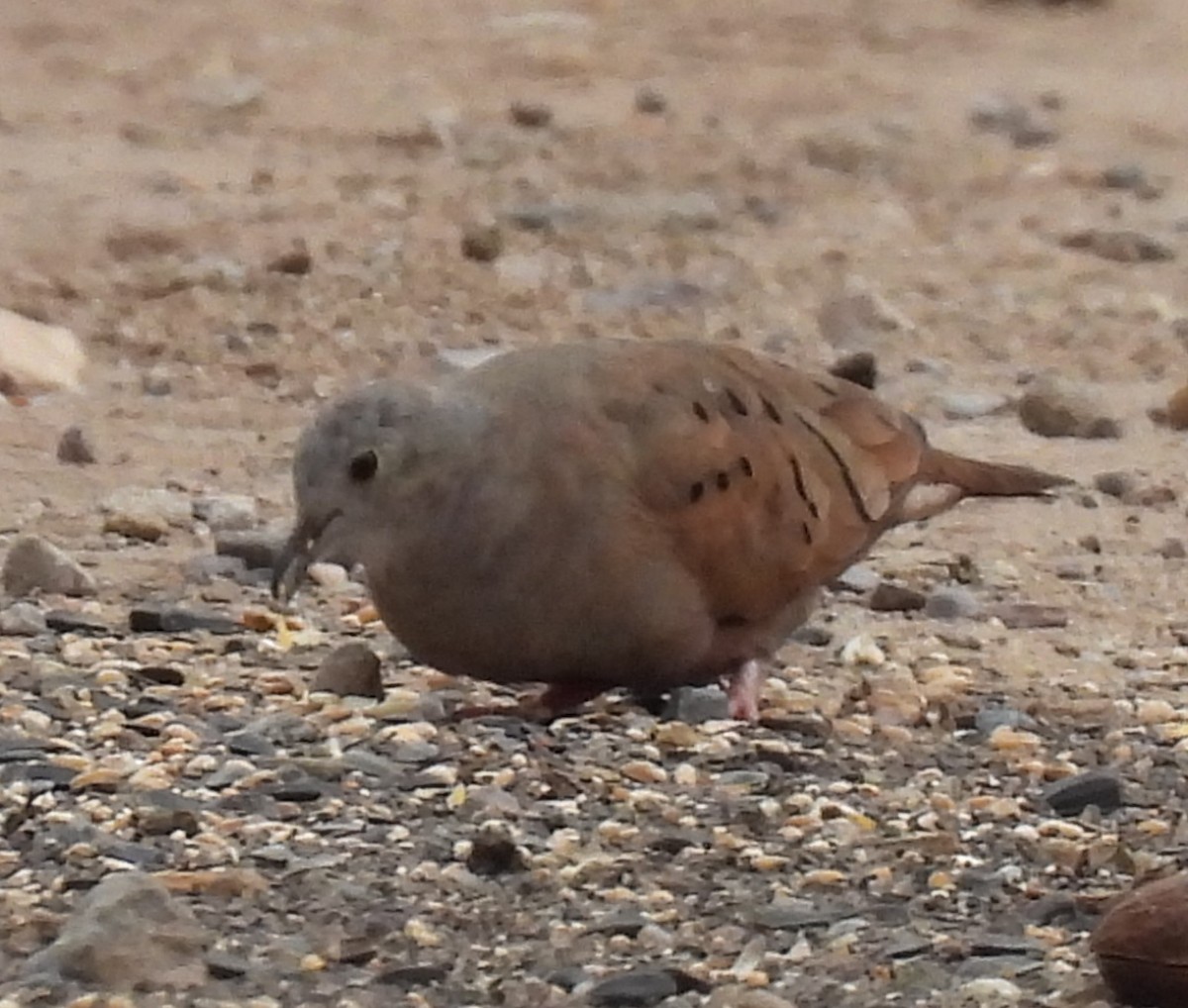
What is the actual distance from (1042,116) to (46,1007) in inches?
318

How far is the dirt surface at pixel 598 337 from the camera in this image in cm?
372

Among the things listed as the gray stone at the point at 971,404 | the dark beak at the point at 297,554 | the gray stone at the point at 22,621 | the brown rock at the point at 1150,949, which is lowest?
Result: the gray stone at the point at 971,404

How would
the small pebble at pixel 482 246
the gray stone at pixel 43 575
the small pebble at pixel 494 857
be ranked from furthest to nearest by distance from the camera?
the small pebble at pixel 482 246 < the gray stone at pixel 43 575 < the small pebble at pixel 494 857

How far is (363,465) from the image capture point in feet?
14.0

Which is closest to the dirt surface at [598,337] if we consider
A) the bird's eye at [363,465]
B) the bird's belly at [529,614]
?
the bird's belly at [529,614]

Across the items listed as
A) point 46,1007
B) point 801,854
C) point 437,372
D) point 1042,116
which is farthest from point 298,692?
point 1042,116

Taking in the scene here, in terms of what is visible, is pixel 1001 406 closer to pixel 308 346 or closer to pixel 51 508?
pixel 308 346

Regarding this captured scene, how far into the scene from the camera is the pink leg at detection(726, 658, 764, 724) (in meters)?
4.55

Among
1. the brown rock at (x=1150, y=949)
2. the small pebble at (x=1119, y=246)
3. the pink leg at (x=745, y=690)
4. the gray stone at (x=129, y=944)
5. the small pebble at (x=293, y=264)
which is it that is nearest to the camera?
the brown rock at (x=1150, y=949)

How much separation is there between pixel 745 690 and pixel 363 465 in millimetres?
724

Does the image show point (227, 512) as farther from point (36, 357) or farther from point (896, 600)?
point (36, 357)

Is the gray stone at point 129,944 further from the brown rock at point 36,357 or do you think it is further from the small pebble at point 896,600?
the brown rock at point 36,357

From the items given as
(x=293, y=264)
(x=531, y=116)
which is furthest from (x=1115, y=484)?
(x=531, y=116)

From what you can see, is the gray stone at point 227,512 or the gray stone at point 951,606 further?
the gray stone at point 227,512
